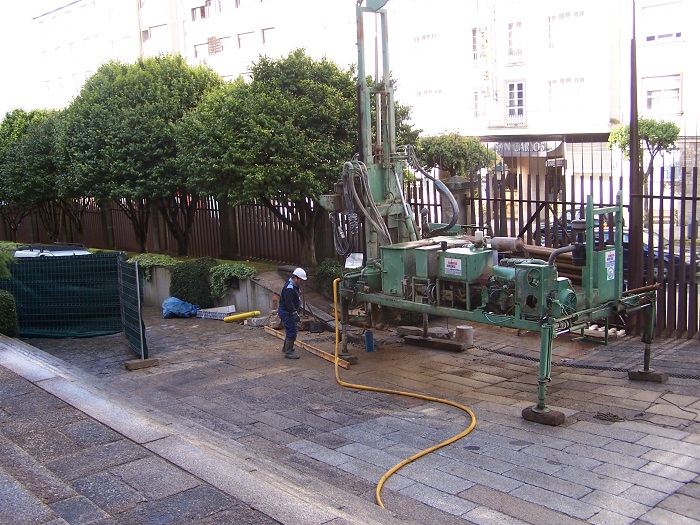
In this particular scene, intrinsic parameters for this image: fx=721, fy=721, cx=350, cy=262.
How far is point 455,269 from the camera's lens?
9375 millimetres

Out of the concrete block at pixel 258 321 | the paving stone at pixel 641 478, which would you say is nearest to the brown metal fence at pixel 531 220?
A: the concrete block at pixel 258 321

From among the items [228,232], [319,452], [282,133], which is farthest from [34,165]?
[319,452]

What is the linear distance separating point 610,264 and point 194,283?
1048cm

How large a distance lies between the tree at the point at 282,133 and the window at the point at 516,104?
22214 mm

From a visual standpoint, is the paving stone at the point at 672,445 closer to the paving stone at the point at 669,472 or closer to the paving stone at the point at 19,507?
the paving stone at the point at 669,472

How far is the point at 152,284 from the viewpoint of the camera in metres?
18.6

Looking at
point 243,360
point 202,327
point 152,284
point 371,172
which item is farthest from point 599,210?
point 152,284

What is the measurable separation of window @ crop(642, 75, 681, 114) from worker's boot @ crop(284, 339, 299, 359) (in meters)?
25.1

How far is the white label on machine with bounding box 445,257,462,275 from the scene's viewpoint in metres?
9.30

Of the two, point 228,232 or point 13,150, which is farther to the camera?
point 13,150

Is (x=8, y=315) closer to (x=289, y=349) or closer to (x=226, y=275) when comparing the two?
(x=226, y=275)

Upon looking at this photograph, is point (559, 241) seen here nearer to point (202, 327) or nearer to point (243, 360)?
point (243, 360)

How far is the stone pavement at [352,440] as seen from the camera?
17.7 ft

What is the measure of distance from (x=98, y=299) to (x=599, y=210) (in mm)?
9379
